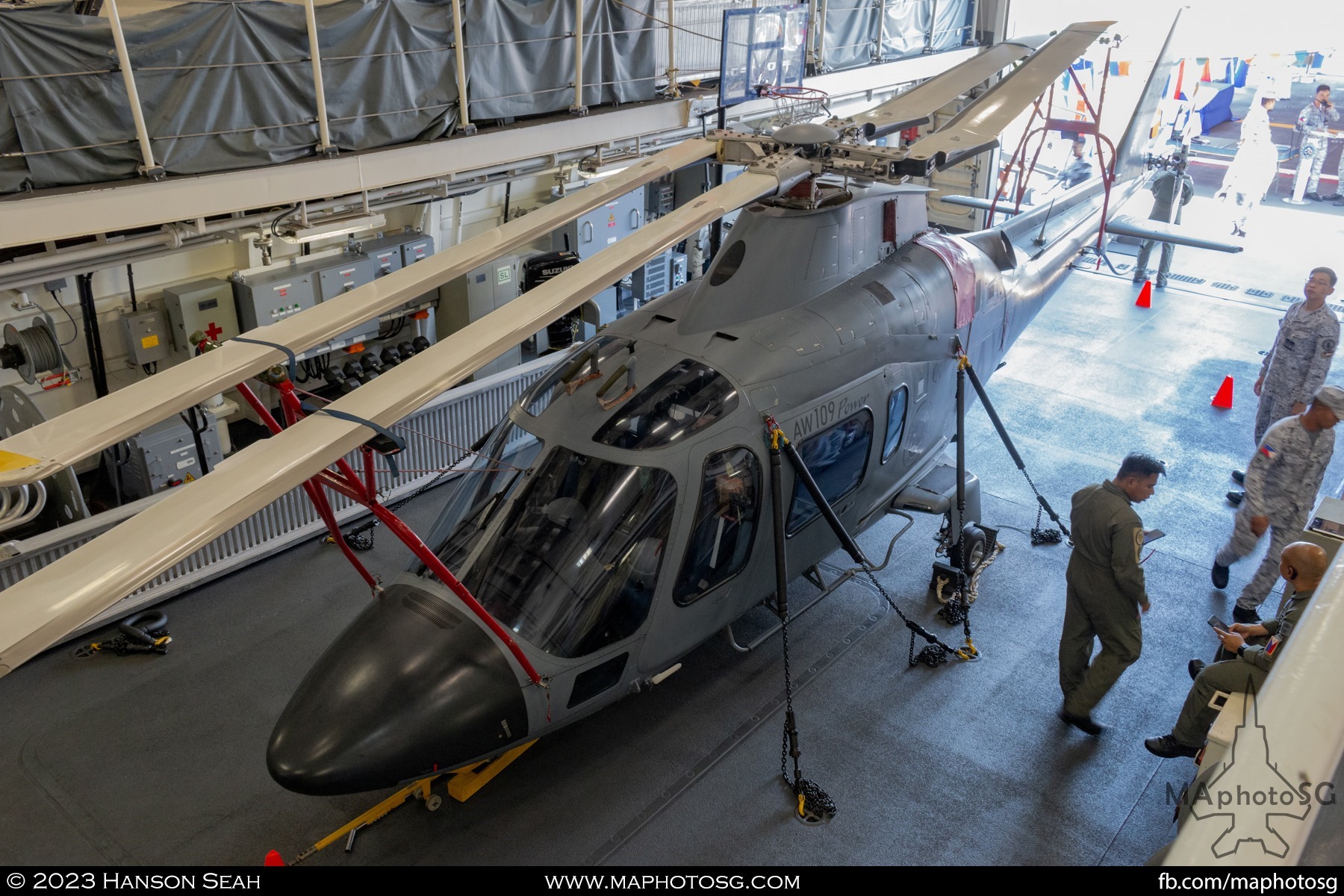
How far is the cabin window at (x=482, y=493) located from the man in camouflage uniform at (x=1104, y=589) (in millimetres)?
3026

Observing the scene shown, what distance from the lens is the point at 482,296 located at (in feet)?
30.6

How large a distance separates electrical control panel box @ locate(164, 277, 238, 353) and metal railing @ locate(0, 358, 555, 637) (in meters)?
1.50

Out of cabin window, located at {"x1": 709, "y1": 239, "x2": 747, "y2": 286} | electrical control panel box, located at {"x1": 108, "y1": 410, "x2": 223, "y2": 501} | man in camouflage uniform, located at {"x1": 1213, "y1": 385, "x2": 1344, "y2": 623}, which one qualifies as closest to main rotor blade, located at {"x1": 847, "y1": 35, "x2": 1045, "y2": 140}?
cabin window, located at {"x1": 709, "y1": 239, "x2": 747, "y2": 286}

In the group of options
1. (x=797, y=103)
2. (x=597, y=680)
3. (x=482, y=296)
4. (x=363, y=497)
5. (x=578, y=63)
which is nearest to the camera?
(x=363, y=497)

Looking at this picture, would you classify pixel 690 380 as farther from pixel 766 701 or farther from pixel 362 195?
pixel 362 195

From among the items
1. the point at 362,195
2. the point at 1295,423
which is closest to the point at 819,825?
the point at 1295,423

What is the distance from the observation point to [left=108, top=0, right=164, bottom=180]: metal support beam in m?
5.25

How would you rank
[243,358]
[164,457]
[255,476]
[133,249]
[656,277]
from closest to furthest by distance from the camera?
[255,476], [243,358], [133,249], [164,457], [656,277]

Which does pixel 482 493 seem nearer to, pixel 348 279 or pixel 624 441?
pixel 624 441

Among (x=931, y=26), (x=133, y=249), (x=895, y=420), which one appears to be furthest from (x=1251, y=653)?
(x=931, y=26)

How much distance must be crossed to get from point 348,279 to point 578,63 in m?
2.64

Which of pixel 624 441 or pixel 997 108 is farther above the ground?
pixel 997 108

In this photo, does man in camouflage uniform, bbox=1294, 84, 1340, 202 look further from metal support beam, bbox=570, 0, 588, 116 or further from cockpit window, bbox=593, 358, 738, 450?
cockpit window, bbox=593, 358, 738, 450

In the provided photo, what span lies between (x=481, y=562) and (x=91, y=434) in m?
2.06
